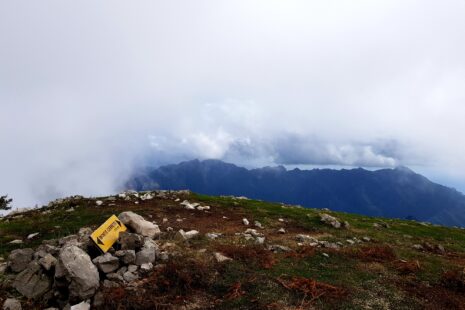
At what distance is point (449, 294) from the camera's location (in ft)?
60.1

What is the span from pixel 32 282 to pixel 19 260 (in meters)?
2.72

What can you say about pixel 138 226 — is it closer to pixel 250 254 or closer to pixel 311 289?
pixel 250 254

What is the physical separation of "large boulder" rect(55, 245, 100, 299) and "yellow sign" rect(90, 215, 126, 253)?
5.00 feet

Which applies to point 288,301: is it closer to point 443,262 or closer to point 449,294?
point 449,294

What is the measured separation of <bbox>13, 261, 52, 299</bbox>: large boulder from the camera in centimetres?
1680

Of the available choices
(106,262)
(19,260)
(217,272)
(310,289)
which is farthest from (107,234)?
(310,289)

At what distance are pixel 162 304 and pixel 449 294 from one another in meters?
14.0

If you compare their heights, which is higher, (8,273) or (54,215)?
(8,273)

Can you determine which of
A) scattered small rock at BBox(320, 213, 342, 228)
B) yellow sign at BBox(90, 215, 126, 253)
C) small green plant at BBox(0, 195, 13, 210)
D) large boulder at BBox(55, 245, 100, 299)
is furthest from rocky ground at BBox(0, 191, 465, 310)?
small green plant at BBox(0, 195, 13, 210)

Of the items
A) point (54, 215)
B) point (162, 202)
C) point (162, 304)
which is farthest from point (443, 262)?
point (54, 215)

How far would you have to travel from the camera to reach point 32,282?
17.2 m

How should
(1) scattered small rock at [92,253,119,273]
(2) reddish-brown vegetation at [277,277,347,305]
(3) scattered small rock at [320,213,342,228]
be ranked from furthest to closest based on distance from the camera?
1. (3) scattered small rock at [320,213,342,228]
2. (1) scattered small rock at [92,253,119,273]
3. (2) reddish-brown vegetation at [277,277,347,305]

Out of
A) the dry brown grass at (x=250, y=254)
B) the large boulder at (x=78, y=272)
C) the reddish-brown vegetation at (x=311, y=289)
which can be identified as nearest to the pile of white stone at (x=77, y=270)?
the large boulder at (x=78, y=272)

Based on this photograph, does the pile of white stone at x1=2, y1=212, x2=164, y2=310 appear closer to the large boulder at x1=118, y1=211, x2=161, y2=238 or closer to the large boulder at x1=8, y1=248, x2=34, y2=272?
the large boulder at x1=8, y1=248, x2=34, y2=272
